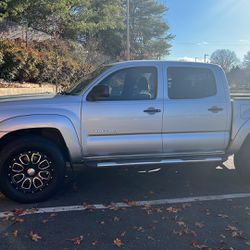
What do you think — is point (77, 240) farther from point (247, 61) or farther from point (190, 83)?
point (247, 61)

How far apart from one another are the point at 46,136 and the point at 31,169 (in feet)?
1.70

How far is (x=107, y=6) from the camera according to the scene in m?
32.0

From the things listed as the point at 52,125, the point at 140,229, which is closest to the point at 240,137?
the point at 140,229

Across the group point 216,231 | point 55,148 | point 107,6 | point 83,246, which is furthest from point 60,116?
point 107,6

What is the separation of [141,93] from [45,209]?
211cm

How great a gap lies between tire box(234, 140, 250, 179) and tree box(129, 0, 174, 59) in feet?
138

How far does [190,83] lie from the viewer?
6129 mm

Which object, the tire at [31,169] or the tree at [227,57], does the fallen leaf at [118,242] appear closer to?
the tire at [31,169]

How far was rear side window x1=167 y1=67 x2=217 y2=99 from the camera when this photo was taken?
5996 millimetres

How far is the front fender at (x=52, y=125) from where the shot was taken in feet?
17.1

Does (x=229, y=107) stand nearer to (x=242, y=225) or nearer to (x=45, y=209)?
(x=242, y=225)

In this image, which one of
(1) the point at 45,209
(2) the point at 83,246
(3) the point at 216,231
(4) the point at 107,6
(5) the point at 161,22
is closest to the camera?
(2) the point at 83,246

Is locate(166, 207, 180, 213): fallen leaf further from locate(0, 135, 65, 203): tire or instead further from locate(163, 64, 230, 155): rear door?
locate(0, 135, 65, 203): tire

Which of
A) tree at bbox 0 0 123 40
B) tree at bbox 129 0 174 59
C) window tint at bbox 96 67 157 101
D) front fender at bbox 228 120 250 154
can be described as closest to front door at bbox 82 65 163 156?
window tint at bbox 96 67 157 101
